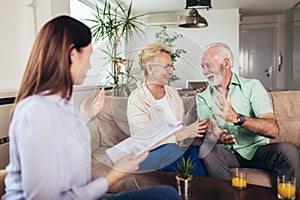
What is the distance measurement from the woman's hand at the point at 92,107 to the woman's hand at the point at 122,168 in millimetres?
145

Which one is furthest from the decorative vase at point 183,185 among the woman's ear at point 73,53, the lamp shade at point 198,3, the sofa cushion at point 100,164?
the lamp shade at point 198,3

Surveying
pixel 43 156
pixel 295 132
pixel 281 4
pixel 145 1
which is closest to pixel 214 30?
pixel 281 4

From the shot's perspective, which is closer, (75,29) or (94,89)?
(75,29)

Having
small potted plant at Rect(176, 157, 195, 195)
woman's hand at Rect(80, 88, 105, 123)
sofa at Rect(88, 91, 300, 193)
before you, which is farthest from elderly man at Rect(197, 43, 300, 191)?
woman's hand at Rect(80, 88, 105, 123)

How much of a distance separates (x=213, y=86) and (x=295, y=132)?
3.88 feet

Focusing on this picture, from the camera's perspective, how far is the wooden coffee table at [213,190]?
105 cm

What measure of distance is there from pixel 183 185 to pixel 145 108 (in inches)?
15.1

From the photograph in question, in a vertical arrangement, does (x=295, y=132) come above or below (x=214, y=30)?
below

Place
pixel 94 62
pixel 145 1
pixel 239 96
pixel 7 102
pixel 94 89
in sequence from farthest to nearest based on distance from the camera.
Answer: pixel 145 1 → pixel 239 96 → pixel 7 102 → pixel 94 89 → pixel 94 62

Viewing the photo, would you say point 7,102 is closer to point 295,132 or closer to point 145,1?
point 295,132

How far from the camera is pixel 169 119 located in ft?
2.92

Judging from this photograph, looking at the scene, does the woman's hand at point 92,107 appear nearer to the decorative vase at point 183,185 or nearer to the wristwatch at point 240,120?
the decorative vase at point 183,185

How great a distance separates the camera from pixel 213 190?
1.21 m

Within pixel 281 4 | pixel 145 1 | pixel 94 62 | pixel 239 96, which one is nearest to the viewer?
pixel 94 62
